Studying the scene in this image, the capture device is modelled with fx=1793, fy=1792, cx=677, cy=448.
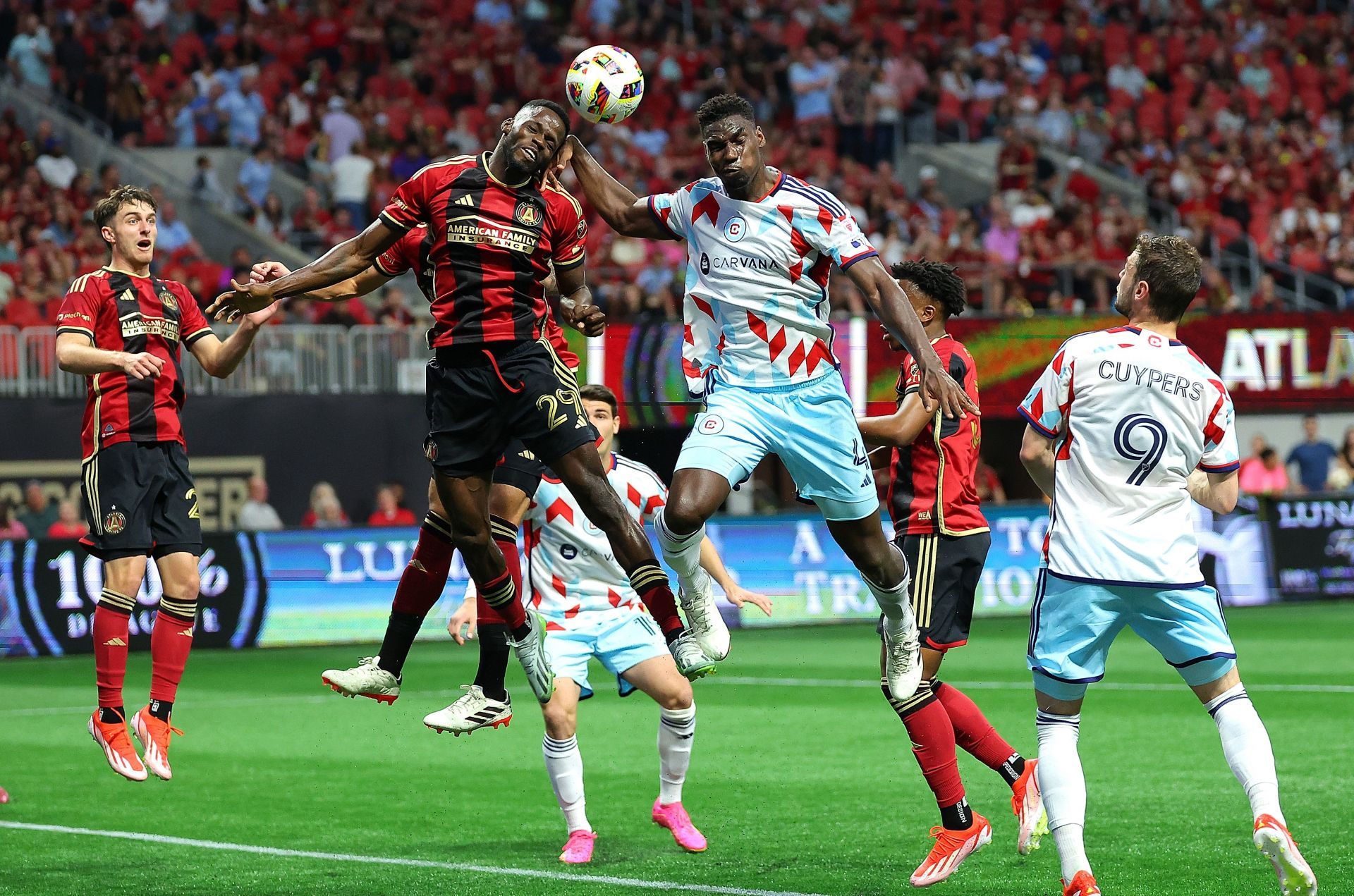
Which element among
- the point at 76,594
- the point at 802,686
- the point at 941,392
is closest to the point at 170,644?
the point at 941,392

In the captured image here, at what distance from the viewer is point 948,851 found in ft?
26.3

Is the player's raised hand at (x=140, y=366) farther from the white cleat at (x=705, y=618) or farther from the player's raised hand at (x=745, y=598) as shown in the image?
the player's raised hand at (x=745, y=598)

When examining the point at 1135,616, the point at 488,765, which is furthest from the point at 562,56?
the point at 1135,616

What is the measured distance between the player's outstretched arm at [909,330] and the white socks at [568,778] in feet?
9.43

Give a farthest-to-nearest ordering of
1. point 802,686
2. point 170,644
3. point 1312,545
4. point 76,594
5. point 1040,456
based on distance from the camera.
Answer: point 1312,545 < point 76,594 < point 802,686 < point 170,644 < point 1040,456

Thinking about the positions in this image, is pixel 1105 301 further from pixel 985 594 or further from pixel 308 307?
pixel 308 307

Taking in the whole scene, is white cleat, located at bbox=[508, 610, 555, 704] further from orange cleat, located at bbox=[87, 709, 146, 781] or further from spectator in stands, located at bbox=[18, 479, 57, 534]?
spectator in stands, located at bbox=[18, 479, 57, 534]

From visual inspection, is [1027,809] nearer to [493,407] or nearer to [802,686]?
[493,407]

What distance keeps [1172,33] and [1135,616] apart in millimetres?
27120

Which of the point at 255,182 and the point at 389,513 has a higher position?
the point at 255,182

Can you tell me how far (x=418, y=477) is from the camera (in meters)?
21.4

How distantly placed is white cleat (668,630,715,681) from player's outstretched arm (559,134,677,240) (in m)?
1.77

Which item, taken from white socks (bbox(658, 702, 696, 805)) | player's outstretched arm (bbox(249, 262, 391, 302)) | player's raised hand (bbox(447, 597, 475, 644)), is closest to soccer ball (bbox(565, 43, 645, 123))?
player's outstretched arm (bbox(249, 262, 391, 302))

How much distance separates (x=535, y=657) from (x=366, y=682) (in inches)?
30.2
